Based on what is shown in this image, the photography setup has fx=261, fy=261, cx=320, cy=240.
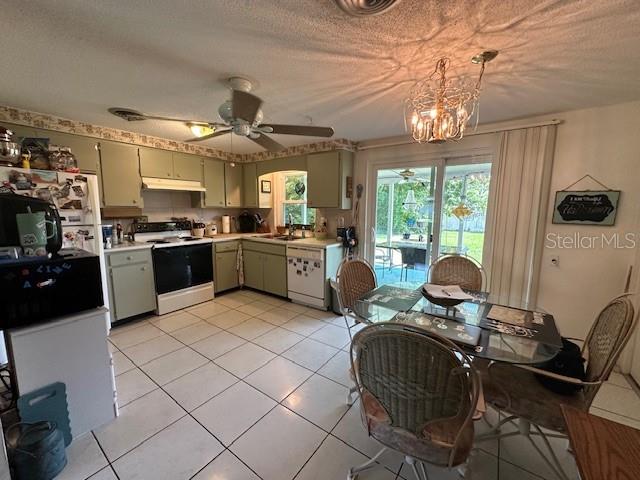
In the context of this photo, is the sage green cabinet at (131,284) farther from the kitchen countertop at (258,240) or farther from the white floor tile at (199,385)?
the white floor tile at (199,385)

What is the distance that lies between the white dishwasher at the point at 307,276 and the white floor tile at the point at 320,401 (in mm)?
1424

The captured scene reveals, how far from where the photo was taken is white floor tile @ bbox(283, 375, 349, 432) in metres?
1.79

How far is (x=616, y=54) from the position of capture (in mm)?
1489

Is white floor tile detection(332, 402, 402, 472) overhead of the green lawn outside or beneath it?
beneath

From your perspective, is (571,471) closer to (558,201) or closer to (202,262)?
(558,201)

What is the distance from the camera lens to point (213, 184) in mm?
4176

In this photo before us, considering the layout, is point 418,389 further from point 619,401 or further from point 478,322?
point 619,401

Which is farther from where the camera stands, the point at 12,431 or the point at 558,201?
the point at 558,201

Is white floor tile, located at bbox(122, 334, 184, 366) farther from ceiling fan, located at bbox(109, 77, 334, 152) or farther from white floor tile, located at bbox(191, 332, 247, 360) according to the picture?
ceiling fan, located at bbox(109, 77, 334, 152)

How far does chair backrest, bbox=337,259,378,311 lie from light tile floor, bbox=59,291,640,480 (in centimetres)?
68

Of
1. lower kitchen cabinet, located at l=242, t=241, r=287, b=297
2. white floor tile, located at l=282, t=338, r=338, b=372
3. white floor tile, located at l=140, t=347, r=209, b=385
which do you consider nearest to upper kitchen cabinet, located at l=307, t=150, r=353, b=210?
lower kitchen cabinet, located at l=242, t=241, r=287, b=297

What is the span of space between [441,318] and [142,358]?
2644mm

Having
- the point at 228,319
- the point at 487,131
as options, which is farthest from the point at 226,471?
the point at 487,131

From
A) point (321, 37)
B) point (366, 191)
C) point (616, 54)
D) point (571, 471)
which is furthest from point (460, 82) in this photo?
point (571, 471)
